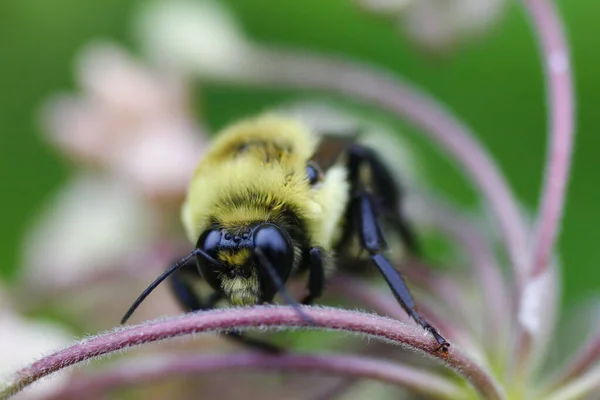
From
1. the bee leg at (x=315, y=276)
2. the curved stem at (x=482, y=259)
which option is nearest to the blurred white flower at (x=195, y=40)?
the curved stem at (x=482, y=259)

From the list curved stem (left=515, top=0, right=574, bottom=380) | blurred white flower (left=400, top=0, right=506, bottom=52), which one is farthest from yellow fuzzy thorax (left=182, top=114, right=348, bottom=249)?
blurred white flower (left=400, top=0, right=506, bottom=52)

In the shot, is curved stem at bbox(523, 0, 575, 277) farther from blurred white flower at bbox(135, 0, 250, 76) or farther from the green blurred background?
the green blurred background

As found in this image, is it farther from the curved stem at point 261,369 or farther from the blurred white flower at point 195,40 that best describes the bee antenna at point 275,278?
the blurred white flower at point 195,40

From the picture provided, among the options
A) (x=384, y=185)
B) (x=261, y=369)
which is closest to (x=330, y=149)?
(x=384, y=185)

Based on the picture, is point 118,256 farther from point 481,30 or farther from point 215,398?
point 481,30

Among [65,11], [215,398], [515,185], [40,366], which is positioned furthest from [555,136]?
[65,11]

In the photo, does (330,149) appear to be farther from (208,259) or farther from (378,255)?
(208,259)
